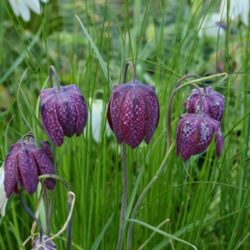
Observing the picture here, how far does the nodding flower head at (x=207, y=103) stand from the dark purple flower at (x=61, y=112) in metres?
0.16

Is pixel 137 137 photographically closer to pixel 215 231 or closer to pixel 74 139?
pixel 74 139

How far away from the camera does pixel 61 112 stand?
92cm

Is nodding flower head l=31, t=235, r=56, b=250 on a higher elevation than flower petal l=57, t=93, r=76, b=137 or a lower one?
lower

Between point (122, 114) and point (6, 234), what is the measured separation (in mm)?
588

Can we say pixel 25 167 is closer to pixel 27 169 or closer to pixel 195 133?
pixel 27 169

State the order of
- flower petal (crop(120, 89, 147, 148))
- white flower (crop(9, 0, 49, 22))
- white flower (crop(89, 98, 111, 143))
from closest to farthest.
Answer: flower petal (crop(120, 89, 147, 148))
white flower (crop(89, 98, 111, 143))
white flower (crop(9, 0, 49, 22))

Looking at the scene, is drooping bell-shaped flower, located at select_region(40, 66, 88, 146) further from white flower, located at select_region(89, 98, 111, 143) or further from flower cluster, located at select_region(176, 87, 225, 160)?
white flower, located at select_region(89, 98, 111, 143)

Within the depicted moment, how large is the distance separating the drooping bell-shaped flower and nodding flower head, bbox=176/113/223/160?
135 millimetres

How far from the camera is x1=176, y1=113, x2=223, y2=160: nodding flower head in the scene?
928mm

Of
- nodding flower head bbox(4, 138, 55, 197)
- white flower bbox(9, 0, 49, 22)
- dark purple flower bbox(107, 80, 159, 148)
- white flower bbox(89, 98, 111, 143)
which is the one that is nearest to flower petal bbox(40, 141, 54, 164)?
nodding flower head bbox(4, 138, 55, 197)

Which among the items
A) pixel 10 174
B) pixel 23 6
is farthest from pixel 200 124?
pixel 23 6

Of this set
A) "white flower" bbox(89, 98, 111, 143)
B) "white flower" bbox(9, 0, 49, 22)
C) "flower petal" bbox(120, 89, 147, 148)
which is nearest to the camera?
"flower petal" bbox(120, 89, 147, 148)

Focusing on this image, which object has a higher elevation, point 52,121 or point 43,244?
point 52,121

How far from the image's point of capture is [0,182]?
3.47ft
